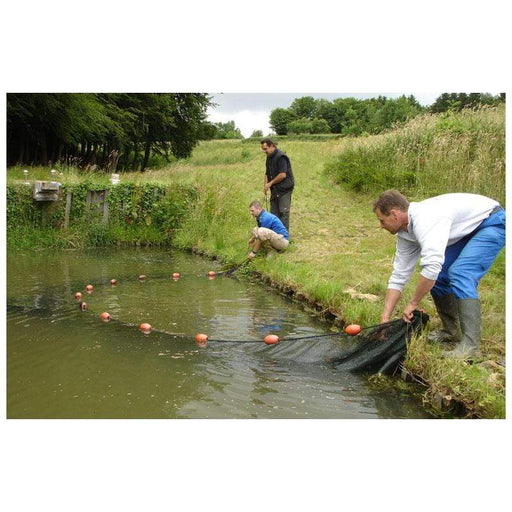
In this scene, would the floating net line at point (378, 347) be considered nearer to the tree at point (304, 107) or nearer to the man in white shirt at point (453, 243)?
the man in white shirt at point (453, 243)

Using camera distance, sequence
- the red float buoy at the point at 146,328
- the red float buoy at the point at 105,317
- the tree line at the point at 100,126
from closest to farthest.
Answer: the red float buoy at the point at 146,328
the red float buoy at the point at 105,317
the tree line at the point at 100,126

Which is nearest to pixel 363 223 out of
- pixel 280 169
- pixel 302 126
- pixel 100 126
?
pixel 280 169

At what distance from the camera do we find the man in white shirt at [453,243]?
4207 mm

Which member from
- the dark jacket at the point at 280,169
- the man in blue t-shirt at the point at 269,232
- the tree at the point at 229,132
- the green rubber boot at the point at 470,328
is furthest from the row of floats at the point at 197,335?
the tree at the point at 229,132

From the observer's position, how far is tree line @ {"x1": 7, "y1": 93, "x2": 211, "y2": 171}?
59.9 feet

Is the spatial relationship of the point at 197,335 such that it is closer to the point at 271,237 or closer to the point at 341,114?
the point at 271,237

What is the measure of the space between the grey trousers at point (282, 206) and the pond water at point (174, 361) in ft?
7.46

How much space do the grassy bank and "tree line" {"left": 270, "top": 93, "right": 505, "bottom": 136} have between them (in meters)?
13.2

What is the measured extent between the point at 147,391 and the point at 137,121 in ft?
89.0

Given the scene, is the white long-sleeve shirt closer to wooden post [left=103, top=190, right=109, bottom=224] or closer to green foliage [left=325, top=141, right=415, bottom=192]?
green foliage [left=325, top=141, right=415, bottom=192]

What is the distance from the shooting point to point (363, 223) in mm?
11898

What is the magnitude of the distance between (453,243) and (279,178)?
5.28 metres

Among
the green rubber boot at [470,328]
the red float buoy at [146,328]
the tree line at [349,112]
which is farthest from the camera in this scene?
the tree line at [349,112]

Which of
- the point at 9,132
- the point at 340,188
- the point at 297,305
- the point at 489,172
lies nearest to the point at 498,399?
the point at 297,305
